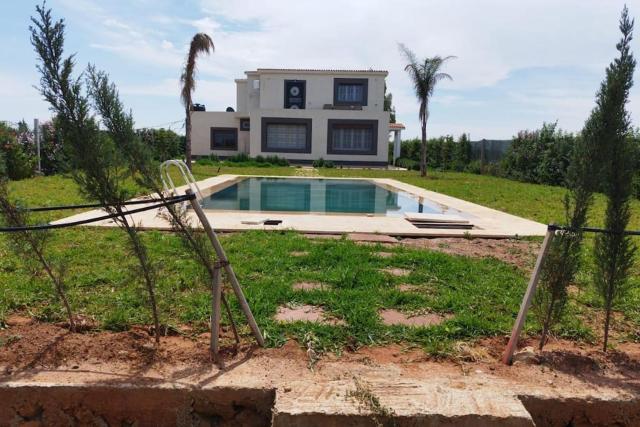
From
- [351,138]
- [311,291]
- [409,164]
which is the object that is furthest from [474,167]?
[311,291]

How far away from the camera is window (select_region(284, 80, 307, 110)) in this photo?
37.1 m

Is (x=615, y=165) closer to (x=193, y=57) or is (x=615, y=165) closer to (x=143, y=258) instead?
(x=143, y=258)

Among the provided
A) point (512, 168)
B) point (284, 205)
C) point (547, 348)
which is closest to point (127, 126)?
point (547, 348)

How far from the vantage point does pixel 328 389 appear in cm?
296

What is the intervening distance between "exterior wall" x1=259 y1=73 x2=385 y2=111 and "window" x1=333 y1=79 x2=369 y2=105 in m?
0.29

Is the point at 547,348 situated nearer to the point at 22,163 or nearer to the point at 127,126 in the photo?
the point at 127,126

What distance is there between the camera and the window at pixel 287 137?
118 ft

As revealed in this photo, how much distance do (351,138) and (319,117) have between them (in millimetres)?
2717

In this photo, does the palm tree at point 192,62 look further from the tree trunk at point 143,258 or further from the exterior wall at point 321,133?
the tree trunk at point 143,258

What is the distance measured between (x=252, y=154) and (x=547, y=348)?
33518 millimetres

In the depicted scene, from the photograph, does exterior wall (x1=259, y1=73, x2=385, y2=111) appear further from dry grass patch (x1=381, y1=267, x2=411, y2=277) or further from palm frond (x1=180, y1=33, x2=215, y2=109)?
dry grass patch (x1=381, y1=267, x2=411, y2=277)

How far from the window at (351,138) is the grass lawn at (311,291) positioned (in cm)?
2907

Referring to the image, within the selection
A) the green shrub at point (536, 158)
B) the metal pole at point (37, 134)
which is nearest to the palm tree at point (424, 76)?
the green shrub at point (536, 158)

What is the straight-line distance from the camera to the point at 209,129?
1510 inches
